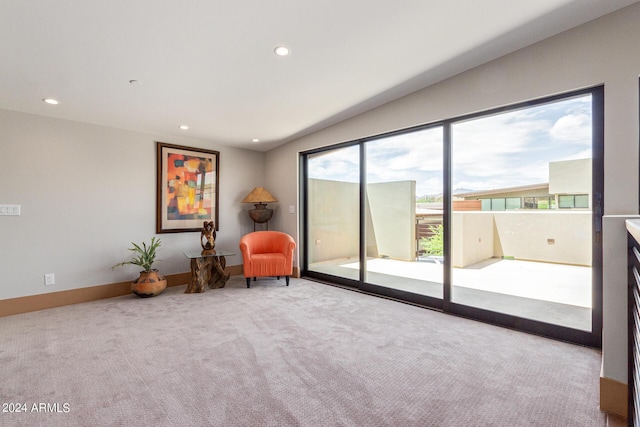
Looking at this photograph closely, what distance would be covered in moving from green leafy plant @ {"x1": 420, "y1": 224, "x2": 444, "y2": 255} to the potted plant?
3556 mm

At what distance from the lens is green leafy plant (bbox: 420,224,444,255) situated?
3324mm

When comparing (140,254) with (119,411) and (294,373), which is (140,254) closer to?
(119,411)

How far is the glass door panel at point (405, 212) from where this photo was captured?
3414 millimetres

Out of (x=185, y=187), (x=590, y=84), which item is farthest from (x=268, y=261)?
(x=590, y=84)

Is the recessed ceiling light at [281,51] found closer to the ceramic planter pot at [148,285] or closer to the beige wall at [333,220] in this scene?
the beige wall at [333,220]

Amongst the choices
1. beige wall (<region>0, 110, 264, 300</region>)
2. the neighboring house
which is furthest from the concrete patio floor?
beige wall (<region>0, 110, 264, 300</region>)

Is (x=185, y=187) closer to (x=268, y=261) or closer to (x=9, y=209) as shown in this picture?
(x=268, y=261)

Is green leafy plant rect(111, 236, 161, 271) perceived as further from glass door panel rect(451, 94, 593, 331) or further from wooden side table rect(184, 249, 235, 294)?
glass door panel rect(451, 94, 593, 331)

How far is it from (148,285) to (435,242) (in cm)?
374

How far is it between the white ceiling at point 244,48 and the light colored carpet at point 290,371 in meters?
2.38

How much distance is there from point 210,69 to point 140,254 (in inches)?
119

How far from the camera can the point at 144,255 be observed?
4059 mm

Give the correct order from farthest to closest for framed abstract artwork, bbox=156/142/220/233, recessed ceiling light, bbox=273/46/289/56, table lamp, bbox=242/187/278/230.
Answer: table lamp, bbox=242/187/278/230, framed abstract artwork, bbox=156/142/220/233, recessed ceiling light, bbox=273/46/289/56

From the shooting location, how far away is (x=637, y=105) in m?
2.05
